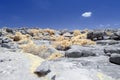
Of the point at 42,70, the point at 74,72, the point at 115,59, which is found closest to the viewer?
the point at 42,70

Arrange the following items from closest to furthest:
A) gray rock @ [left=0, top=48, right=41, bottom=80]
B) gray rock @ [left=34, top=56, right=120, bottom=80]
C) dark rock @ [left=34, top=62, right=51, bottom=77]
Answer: gray rock @ [left=0, top=48, right=41, bottom=80] < dark rock @ [left=34, top=62, right=51, bottom=77] < gray rock @ [left=34, top=56, right=120, bottom=80]

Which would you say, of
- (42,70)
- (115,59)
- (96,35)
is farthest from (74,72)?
(96,35)

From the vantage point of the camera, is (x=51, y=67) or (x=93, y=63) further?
(x=93, y=63)

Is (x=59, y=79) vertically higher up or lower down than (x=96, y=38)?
lower down

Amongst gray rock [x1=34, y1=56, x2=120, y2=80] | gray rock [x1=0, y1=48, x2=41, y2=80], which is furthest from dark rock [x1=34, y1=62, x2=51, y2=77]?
gray rock [x1=0, y1=48, x2=41, y2=80]

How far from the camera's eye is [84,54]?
24250 millimetres

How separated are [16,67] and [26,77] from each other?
123 centimetres

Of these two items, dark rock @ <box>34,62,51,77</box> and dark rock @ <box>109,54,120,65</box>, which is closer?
dark rock @ <box>34,62,51,77</box>

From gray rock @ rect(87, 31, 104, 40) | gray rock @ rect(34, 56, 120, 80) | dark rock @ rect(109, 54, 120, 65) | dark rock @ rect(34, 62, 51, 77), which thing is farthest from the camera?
gray rock @ rect(87, 31, 104, 40)

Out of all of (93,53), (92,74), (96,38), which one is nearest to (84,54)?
(93,53)

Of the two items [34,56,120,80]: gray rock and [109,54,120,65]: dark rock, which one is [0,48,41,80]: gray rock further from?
[109,54,120,65]: dark rock

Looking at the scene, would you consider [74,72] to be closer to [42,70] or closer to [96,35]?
[42,70]

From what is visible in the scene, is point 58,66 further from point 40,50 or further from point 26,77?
point 40,50

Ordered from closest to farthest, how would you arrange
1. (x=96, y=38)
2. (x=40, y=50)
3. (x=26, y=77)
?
1. (x=26, y=77)
2. (x=40, y=50)
3. (x=96, y=38)
